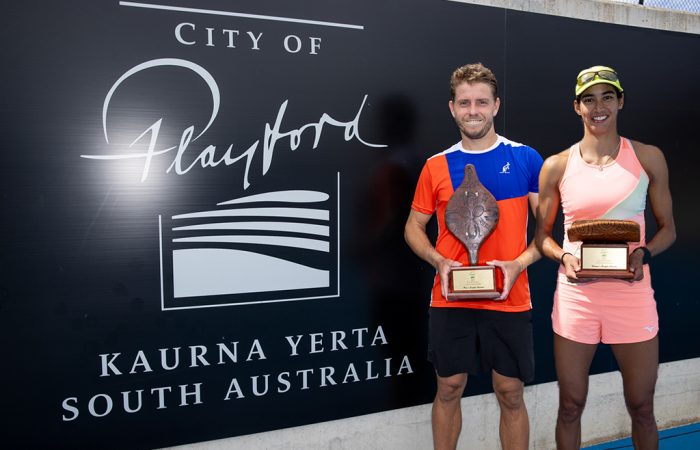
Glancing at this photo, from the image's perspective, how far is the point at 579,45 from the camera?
2916 millimetres

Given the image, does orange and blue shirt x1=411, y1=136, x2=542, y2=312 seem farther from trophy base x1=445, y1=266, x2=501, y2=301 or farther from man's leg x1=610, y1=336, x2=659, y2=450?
man's leg x1=610, y1=336, x2=659, y2=450

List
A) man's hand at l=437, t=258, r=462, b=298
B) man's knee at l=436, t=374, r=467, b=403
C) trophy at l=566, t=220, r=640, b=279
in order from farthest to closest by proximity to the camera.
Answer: man's knee at l=436, t=374, r=467, b=403, man's hand at l=437, t=258, r=462, b=298, trophy at l=566, t=220, r=640, b=279

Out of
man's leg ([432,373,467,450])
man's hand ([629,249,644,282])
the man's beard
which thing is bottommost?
man's leg ([432,373,467,450])

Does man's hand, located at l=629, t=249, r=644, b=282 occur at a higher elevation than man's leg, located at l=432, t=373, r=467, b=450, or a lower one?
higher

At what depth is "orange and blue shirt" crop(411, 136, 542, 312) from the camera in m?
2.19

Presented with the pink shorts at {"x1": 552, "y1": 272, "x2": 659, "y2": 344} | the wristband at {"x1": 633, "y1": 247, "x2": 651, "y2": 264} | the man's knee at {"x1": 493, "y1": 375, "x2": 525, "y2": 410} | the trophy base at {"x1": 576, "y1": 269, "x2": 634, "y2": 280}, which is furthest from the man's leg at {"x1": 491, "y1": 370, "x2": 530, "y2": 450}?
the wristband at {"x1": 633, "y1": 247, "x2": 651, "y2": 264}

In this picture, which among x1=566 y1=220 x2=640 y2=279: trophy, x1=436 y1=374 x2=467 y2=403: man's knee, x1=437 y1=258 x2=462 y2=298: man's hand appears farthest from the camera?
x1=436 y1=374 x2=467 y2=403: man's knee

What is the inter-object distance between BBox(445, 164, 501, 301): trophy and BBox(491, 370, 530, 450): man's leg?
1.34 feet

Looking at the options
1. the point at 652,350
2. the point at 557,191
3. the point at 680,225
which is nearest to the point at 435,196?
the point at 557,191

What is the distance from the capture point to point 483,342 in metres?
2.20

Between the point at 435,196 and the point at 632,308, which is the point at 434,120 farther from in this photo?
the point at 632,308

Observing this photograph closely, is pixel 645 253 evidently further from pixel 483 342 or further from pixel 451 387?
pixel 451 387

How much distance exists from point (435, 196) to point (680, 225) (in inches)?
74.5

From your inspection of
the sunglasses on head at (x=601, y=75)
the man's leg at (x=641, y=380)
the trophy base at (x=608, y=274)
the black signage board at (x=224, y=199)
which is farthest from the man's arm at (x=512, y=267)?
the sunglasses on head at (x=601, y=75)
